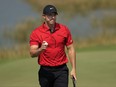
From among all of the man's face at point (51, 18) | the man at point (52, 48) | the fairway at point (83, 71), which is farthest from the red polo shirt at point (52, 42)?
the fairway at point (83, 71)

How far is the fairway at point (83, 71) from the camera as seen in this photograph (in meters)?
12.5

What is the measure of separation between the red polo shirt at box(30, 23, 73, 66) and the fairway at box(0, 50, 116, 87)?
4682 mm

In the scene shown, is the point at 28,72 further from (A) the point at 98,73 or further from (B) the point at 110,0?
(B) the point at 110,0

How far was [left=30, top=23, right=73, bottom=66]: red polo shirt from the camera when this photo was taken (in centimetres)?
717

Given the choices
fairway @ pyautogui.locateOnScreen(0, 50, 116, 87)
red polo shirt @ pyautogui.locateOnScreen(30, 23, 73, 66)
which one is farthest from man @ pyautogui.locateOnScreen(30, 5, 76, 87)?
fairway @ pyautogui.locateOnScreen(0, 50, 116, 87)

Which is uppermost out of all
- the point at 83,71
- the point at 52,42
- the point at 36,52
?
the point at 52,42

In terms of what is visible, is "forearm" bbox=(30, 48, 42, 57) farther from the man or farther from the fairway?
the fairway

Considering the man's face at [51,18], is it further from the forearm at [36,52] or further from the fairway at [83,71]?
the fairway at [83,71]

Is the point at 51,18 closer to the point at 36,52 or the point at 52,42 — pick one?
the point at 52,42

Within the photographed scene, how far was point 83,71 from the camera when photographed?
1448 centimetres

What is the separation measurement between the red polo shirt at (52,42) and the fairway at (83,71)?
468cm

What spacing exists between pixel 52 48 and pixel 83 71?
7.35m

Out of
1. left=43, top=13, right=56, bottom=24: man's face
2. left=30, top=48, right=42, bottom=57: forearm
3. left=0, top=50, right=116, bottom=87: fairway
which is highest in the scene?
left=43, top=13, right=56, bottom=24: man's face

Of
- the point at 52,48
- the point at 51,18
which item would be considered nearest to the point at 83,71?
the point at 52,48
